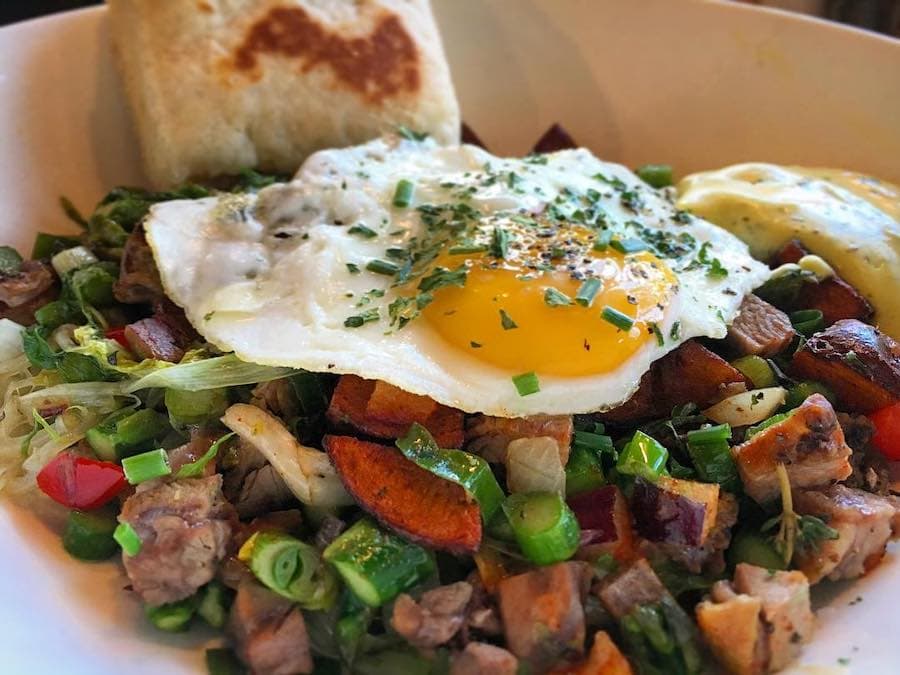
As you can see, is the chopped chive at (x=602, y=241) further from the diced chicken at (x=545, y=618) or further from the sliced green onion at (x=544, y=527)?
the diced chicken at (x=545, y=618)

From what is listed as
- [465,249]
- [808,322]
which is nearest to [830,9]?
[808,322]

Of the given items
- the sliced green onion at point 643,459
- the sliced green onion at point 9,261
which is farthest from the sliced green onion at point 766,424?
the sliced green onion at point 9,261

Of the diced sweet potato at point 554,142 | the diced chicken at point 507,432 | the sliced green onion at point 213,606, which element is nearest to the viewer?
the sliced green onion at point 213,606

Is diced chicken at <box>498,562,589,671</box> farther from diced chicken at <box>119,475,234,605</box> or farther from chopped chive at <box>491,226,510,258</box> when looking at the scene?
chopped chive at <box>491,226,510,258</box>

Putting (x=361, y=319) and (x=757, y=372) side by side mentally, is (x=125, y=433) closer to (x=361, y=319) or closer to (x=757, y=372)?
(x=361, y=319)

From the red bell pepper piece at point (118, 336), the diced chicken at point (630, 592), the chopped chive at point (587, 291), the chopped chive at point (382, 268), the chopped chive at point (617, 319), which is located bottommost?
the diced chicken at point (630, 592)

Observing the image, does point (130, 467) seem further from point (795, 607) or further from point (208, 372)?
point (795, 607)

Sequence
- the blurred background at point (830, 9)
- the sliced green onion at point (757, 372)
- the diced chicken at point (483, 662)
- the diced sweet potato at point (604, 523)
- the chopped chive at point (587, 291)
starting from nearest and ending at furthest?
the diced chicken at point (483, 662), the diced sweet potato at point (604, 523), the chopped chive at point (587, 291), the sliced green onion at point (757, 372), the blurred background at point (830, 9)
